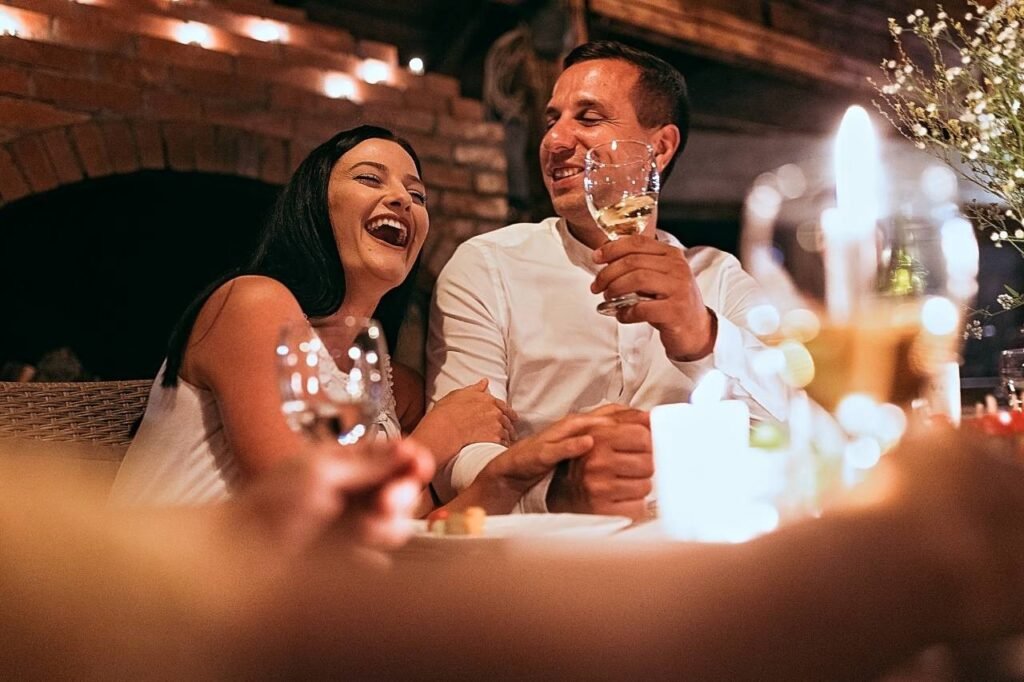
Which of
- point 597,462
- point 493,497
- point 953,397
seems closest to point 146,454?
point 493,497

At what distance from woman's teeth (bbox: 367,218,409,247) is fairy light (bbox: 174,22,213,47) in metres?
1.76

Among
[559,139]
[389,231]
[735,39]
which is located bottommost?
[389,231]

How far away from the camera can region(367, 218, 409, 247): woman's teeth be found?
68.9 inches

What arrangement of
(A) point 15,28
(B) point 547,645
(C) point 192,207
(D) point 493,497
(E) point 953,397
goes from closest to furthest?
(B) point 547,645 < (E) point 953,397 < (D) point 493,497 < (A) point 15,28 < (C) point 192,207

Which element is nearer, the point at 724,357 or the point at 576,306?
the point at 724,357

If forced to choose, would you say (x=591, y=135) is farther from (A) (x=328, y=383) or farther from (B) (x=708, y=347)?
(A) (x=328, y=383)

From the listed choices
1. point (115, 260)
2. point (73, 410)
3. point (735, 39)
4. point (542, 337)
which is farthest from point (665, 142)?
point (735, 39)

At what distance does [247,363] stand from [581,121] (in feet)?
3.80

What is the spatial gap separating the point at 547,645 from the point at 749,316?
64.0 inches

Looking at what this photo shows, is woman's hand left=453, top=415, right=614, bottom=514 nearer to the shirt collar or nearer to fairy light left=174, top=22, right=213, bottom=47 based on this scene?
the shirt collar

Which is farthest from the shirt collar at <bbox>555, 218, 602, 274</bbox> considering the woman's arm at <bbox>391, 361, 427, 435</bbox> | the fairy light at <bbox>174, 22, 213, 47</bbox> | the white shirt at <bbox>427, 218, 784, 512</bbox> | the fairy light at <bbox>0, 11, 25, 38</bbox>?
the fairy light at <bbox>0, 11, 25, 38</bbox>

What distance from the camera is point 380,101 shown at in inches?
140

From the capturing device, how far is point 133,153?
3008 millimetres

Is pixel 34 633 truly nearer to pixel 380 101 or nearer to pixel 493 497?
pixel 493 497
